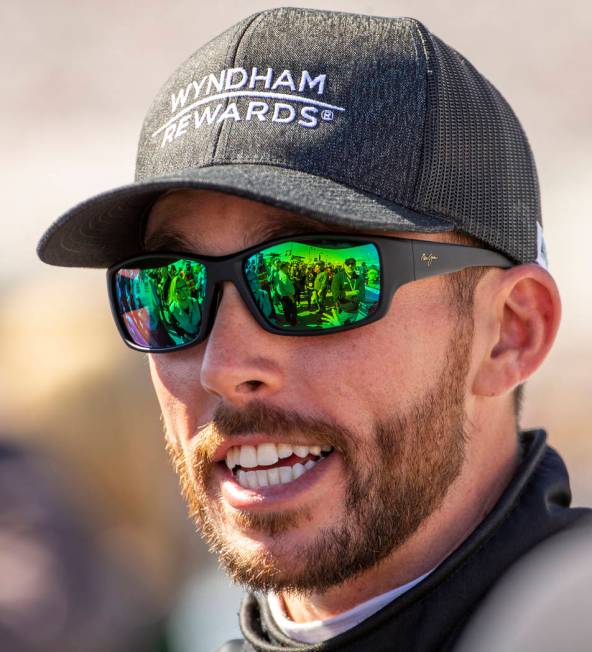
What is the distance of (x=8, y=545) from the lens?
3.49 m

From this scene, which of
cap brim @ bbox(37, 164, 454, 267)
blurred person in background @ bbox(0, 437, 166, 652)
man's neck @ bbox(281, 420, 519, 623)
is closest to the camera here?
cap brim @ bbox(37, 164, 454, 267)

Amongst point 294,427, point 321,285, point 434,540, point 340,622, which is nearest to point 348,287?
point 321,285

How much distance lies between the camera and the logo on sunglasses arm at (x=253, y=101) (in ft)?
6.18

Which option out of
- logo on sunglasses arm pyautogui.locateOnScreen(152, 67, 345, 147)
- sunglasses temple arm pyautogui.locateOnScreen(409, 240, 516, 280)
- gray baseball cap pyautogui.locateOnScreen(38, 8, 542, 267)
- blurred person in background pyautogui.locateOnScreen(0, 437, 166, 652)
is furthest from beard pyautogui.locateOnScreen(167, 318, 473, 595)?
blurred person in background pyautogui.locateOnScreen(0, 437, 166, 652)

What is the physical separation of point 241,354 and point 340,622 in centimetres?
52

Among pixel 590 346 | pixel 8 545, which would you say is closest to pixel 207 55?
pixel 8 545

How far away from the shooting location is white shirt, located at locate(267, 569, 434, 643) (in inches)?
75.7

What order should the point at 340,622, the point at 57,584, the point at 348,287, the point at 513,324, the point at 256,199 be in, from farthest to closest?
the point at 57,584
the point at 513,324
the point at 340,622
the point at 348,287
the point at 256,199

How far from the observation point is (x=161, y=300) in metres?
2.03

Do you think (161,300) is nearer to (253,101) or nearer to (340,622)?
(253,101)

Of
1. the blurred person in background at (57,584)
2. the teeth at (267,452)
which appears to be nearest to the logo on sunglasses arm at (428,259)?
the teeth at (267,452)

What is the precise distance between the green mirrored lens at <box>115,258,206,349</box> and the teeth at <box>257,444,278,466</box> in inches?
9.3

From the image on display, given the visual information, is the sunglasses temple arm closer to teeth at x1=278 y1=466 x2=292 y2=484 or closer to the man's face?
the man's face

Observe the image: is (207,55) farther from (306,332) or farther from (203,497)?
(203,497)
